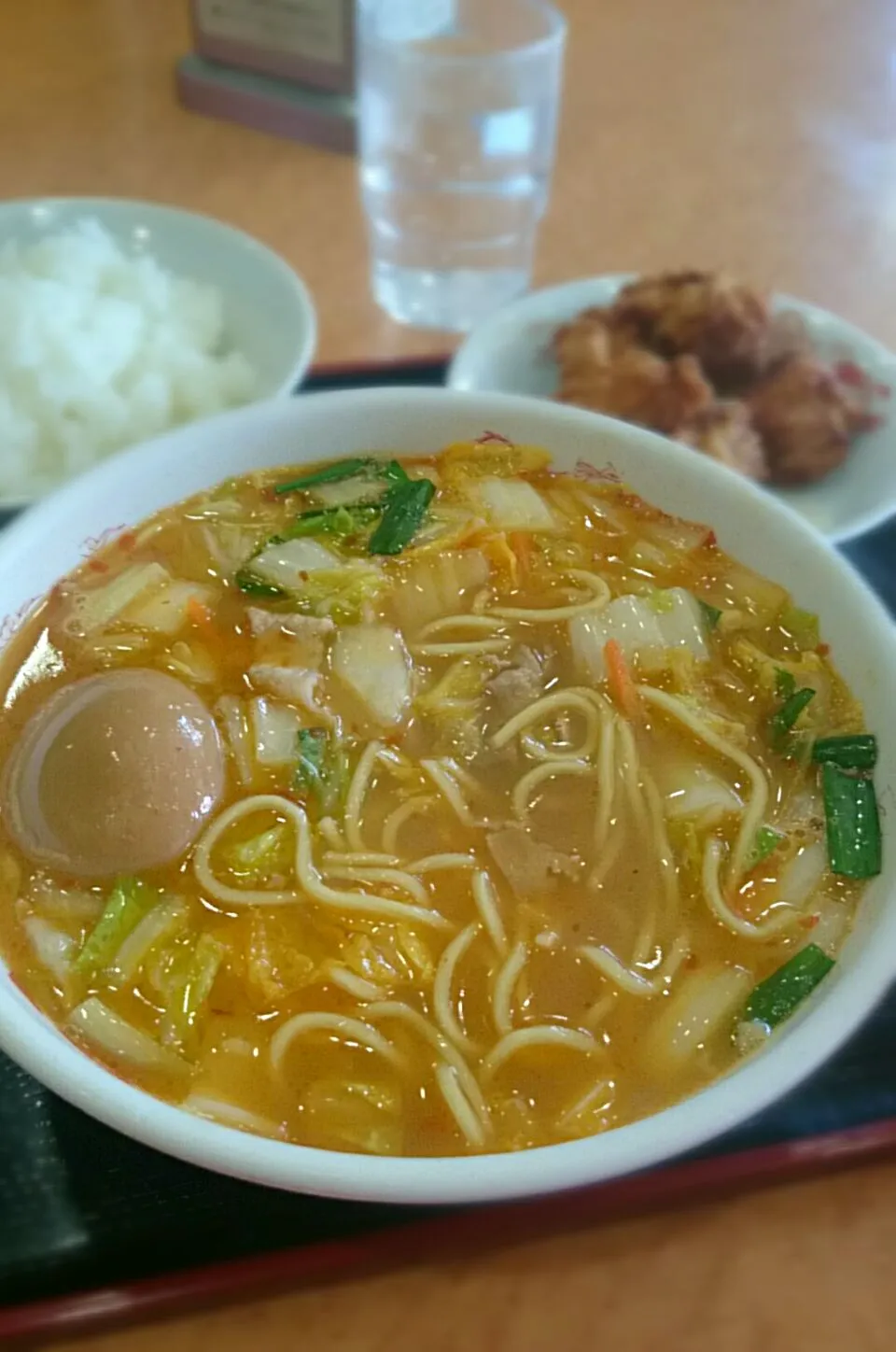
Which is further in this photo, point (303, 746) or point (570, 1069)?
point (303, 746)

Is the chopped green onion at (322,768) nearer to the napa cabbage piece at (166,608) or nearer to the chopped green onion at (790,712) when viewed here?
the napa cabbage piece at (166,608)

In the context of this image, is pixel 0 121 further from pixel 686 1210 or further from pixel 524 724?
pixel 686 1210

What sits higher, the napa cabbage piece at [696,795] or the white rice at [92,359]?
the white rice at [92,359]

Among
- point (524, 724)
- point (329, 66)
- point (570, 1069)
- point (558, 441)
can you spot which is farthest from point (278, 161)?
point (570, 1069)

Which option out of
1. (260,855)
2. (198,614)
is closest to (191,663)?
(198,614)

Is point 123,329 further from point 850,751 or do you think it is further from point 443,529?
point 850,751

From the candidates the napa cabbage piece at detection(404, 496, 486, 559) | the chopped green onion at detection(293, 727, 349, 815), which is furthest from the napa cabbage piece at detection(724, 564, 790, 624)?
the chopped green onion at detection(293, 727, 349, 815)

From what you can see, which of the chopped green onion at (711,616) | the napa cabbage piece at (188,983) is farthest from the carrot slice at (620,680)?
the napa cabbage piece at (188,983)
